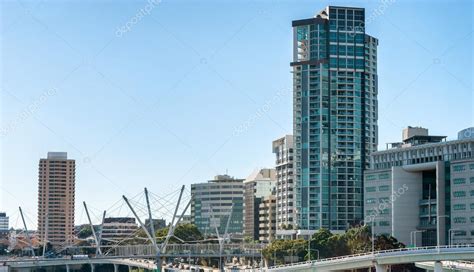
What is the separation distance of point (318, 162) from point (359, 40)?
917 inches

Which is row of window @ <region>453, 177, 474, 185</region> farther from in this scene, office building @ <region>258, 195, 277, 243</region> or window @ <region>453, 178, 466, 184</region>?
office building @ <region>258, 195, 277, 243</region>

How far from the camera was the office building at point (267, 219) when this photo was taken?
18662 centimetres

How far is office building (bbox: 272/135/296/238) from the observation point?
16477cm

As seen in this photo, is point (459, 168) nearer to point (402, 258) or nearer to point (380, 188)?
point (380, 188)

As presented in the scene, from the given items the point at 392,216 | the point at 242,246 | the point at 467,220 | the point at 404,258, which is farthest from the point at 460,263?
the point at 242,246

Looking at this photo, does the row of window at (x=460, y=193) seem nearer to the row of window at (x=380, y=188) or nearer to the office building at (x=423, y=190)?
the office building at (x=423, y=190)

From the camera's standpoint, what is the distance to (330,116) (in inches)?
6176

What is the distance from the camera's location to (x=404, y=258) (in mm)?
87000

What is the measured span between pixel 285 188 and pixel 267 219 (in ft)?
63.7

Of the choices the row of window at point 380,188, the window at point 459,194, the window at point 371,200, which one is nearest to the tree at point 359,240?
the window at point 371,200

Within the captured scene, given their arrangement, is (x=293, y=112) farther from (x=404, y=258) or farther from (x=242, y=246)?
(x=404, y=258)

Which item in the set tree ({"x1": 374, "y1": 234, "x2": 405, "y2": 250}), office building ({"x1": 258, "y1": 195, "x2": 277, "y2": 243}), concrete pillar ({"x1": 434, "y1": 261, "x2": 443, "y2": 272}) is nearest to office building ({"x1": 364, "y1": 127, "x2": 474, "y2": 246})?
tree ({"x1": 374, "y1": 234, "x2": 405, "y2": 250})

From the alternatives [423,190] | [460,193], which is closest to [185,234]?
[423,190]
